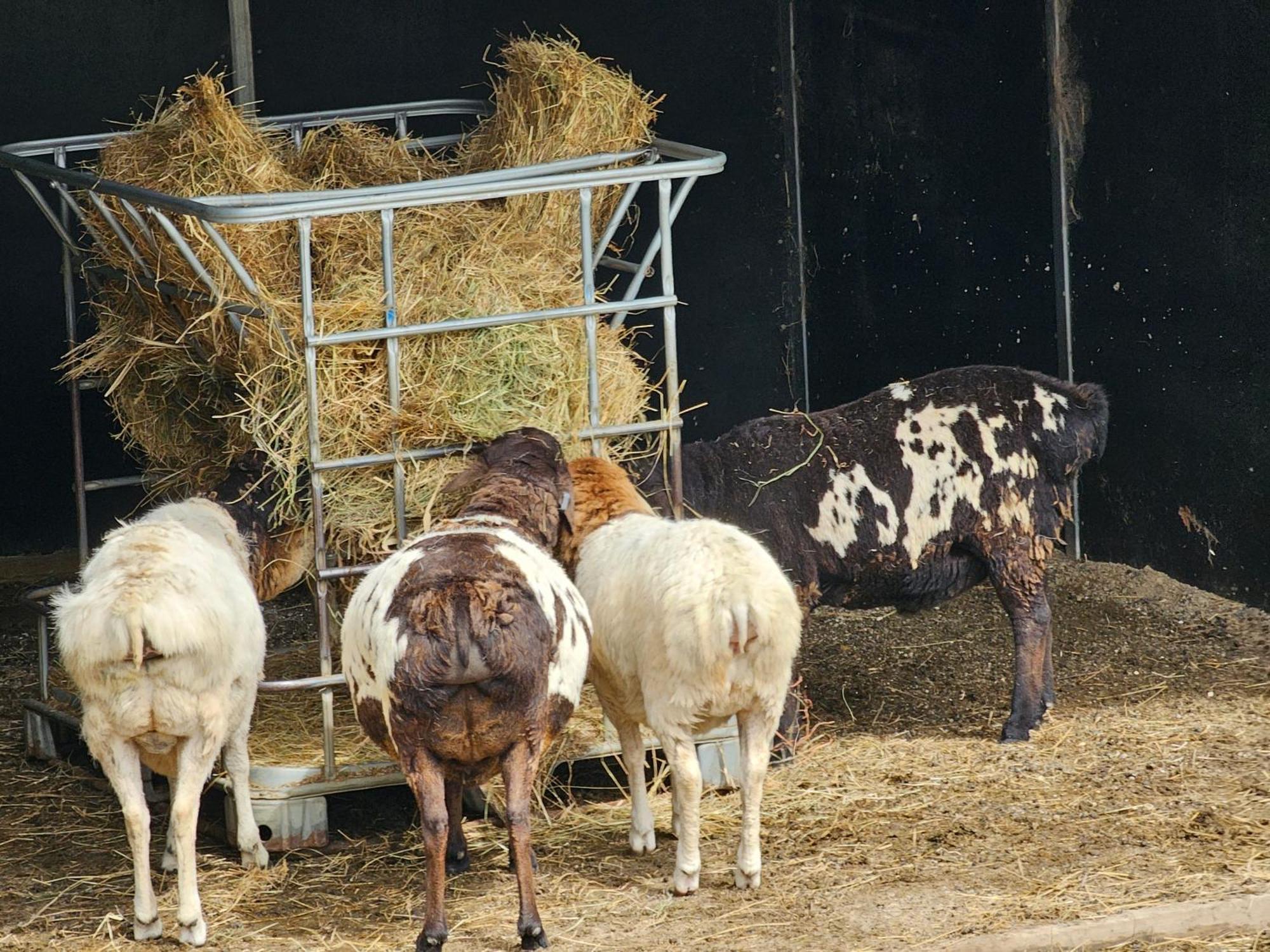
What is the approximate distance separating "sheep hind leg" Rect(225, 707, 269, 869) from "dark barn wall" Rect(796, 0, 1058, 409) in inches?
208

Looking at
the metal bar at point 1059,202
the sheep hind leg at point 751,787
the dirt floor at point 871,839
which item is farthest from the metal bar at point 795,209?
the sheep hind leg at point 751,787

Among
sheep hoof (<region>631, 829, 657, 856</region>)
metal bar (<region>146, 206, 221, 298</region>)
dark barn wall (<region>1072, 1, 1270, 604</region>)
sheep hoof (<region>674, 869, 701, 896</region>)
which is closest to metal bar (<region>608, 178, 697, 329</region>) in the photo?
metal bar (<region>146, 206, 221, 298</region>)

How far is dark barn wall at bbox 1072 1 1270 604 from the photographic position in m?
8.33

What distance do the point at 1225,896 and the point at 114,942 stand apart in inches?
136

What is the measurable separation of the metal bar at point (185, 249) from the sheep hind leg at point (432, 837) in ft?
6.69

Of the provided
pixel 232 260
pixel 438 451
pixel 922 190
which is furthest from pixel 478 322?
pixel 922 190

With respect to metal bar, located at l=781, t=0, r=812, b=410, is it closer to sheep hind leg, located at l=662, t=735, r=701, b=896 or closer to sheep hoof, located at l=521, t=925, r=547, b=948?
sheep hind leg, located at l=662, t=735, r=701, b=896

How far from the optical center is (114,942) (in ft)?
18.0

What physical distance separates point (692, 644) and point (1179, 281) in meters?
4.46

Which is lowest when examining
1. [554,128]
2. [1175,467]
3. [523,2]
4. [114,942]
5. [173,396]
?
[114,942]

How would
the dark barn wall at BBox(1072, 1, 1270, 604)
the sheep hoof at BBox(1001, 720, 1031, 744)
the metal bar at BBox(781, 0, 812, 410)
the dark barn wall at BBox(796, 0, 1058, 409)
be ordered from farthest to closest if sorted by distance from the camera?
the metal bar at BBox(781, 0, 812, 410), the dark barn wall at BBox(796, 0, 1058, 409), the dark barn wall at BBox(1072, 1, 1270, 604), the sheep hoof at BBox(1001, 720, 1031, 744)

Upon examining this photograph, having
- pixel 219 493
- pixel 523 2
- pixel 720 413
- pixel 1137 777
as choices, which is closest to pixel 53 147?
pixel 219 493

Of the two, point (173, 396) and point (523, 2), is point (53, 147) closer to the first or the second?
point (173, 396)

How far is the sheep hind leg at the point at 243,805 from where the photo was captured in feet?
20.0
